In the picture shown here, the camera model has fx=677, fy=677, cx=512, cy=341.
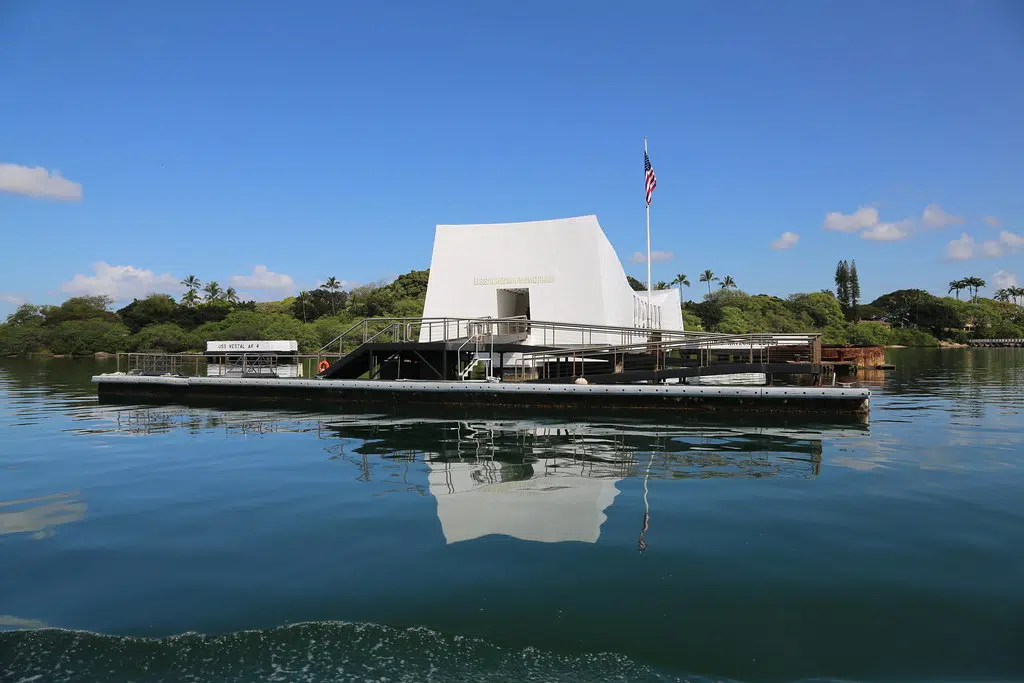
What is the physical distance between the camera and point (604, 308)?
87.5ft

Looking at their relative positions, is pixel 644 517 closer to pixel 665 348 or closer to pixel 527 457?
pixel 527 457

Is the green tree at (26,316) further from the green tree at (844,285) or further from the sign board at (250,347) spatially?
the green tree at (844,285)

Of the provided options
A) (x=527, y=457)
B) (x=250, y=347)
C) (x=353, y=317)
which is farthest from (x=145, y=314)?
(x=527, y=457)

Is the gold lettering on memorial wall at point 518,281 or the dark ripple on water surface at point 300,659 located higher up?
the gold lettering on memorial wall at point 518,281

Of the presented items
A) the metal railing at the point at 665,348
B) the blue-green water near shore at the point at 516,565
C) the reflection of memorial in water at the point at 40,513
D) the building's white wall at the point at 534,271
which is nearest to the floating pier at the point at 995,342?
the building's white wall at the point at 534,271

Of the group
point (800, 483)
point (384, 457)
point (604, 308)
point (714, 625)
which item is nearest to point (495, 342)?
point (604, 308)

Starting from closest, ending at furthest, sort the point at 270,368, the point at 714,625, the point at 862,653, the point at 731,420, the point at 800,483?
the point at 862,653 < the point at 714,625 < the point at 800,483 < the point at 731,420 < the point at 270,368

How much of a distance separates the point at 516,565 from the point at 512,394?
1332 cm

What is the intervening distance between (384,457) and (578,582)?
275 inches

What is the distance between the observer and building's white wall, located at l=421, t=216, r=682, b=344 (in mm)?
26922

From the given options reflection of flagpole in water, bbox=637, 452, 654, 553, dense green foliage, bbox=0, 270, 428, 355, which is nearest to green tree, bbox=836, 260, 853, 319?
dense green foliage, bbox=0, 270, 428, 355

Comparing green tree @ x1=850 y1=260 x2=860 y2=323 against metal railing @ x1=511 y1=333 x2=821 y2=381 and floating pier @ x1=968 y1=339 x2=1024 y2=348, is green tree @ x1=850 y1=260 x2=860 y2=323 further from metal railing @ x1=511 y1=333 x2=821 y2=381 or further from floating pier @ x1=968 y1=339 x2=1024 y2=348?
metal railing @ x1=511 y1=333 x2=821 y2=381

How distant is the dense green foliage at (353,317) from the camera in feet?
226

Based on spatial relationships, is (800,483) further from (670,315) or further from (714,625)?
(670,315)
